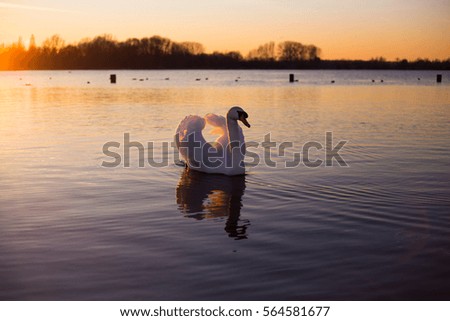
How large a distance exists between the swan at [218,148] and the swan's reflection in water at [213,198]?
8.4 inches

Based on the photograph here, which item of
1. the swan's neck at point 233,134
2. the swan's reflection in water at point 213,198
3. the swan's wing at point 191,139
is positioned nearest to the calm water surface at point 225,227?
the swan's reflection in water at point 213,198

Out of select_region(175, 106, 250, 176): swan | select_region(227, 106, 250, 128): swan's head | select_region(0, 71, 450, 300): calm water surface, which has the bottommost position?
select_region(0, 71, 450, 300): calm water surface

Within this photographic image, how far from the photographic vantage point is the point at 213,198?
37.3ft

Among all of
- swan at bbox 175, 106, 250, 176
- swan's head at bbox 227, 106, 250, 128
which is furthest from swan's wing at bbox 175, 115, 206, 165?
swan's head at bbox 227, 106, 250, 128

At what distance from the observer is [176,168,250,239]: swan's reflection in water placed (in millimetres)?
9466

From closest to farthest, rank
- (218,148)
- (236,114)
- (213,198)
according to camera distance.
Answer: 1. (213,198)
2. (236,114)
3. (218,148)

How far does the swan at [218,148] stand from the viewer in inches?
517

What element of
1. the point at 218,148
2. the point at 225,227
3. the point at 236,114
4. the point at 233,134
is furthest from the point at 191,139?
the point at 225,227

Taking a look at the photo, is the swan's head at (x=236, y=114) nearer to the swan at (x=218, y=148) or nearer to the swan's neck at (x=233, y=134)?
the swan at (x=218, y=148)

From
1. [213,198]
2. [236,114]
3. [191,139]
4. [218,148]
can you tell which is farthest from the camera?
[218,148]

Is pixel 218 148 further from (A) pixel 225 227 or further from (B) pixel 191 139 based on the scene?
(A) pixel 225 227

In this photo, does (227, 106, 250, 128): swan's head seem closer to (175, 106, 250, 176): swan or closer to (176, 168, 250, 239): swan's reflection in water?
(175, 106, 250, 176): swan

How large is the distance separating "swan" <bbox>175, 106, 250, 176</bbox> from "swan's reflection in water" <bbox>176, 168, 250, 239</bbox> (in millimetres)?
214

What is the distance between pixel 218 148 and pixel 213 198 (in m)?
2.56
